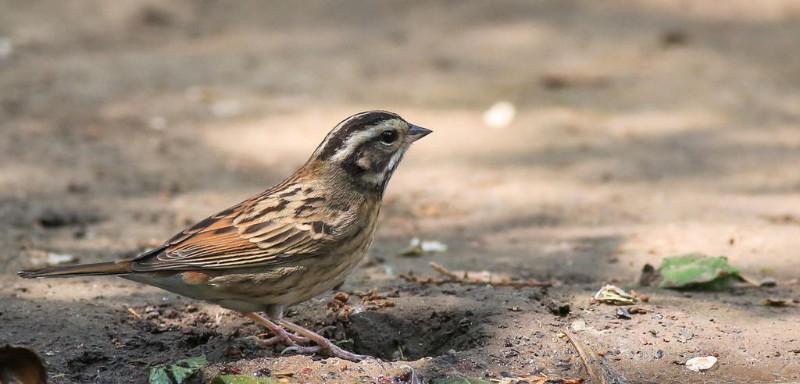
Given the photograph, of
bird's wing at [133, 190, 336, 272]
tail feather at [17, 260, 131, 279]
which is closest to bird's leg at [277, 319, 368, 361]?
bird's wing at [133, 190, 336, 272]

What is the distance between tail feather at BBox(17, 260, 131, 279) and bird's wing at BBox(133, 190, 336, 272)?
0.24 feet

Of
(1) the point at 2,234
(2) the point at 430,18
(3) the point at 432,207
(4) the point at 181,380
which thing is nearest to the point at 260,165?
(3) the point at 432,207

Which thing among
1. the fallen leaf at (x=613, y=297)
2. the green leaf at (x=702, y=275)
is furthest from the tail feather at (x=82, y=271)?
the green leaf at (x=702, y=275)

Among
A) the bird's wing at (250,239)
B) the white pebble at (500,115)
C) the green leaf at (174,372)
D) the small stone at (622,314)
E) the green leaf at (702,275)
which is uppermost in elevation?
the white pebble at (500,115)

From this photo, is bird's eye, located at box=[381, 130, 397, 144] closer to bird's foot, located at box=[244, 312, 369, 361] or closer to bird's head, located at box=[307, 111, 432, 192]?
bird's head, located at box=[307, 111, 432, 192]

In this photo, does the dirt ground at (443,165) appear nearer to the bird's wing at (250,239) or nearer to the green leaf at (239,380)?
the green leaf at (239,380)

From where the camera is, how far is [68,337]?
598 cm

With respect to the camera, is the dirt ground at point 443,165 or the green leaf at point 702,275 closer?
the dirt ground at point 443,165

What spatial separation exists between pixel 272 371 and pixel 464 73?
7669mm

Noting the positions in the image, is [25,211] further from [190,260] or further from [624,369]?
[624,369]

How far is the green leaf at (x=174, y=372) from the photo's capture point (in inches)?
214

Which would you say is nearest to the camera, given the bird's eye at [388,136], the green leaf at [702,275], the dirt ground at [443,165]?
the dirt ground at [443,165]

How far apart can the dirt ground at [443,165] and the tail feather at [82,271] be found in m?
0.45

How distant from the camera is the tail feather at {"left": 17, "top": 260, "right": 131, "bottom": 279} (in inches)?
222
